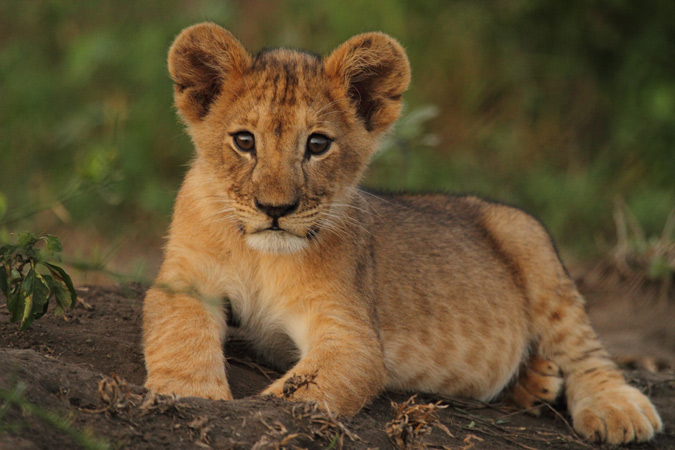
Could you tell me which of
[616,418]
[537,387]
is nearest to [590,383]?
[537,387]

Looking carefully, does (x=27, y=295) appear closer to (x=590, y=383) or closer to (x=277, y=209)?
(x=277, y=209)

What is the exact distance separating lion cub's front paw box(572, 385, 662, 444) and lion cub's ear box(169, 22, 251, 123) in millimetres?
2447

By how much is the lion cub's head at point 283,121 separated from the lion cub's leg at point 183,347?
404 millimetres

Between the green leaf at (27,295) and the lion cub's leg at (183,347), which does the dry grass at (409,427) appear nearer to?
the lion cub's leg at (183,347)

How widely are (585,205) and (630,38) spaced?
1864mm

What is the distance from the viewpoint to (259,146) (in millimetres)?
3719

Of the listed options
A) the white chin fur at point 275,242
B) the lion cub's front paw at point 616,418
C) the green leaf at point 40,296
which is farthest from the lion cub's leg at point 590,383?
the green leaf at point 40,296

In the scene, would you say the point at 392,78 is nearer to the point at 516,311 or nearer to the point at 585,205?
the point at 516,311

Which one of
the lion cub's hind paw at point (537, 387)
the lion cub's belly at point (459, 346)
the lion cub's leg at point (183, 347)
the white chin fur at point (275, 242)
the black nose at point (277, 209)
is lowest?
the lion cub's hind paw at point (537, 387)

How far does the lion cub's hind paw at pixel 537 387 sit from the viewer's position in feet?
15.8

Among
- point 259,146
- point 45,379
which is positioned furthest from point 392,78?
point 45,379

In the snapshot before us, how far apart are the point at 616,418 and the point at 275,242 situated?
2.04 m

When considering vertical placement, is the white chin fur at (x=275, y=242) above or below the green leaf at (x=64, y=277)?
above

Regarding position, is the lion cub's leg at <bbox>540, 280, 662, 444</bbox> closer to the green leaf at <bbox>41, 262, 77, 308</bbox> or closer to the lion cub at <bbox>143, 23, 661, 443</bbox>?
the lion cub at <bbox>143, 23, 661, 443</bbox>
